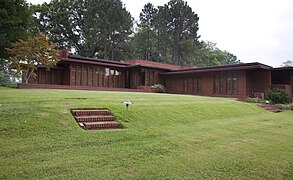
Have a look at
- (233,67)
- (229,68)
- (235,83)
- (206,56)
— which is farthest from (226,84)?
(206,56)

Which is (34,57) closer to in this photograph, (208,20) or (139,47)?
(139,47)

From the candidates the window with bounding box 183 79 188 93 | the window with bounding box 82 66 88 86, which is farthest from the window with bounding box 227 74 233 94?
the window with bounding box 82 66 88 86

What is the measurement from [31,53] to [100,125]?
12.7 m

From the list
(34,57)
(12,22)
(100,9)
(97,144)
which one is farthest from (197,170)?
(100,9)

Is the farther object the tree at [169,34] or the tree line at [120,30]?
the tree at [169,34]

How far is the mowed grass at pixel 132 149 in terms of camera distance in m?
3.42

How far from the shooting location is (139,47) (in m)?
38.9

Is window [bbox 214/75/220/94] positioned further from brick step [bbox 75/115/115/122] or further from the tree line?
brick step [bbox 75/115/115/122]

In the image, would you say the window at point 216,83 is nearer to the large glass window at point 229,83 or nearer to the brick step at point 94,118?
the large glass window at point 229,83

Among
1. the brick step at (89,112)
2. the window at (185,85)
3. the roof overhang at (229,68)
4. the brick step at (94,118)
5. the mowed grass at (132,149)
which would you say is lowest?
the mowed grass at (132,149)

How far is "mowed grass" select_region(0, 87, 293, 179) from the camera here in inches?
135

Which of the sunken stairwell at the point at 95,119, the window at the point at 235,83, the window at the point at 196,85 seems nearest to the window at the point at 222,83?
the window at the point at 235,83

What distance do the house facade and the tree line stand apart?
10.0 metres

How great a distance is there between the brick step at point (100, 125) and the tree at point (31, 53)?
40.1 feet
